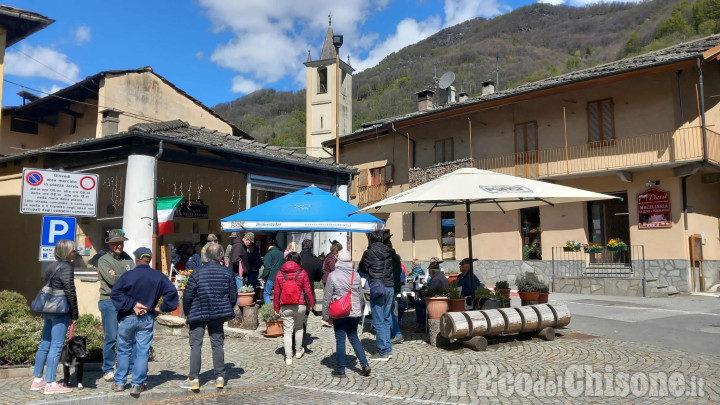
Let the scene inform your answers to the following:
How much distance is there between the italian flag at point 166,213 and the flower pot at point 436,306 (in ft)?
21.9

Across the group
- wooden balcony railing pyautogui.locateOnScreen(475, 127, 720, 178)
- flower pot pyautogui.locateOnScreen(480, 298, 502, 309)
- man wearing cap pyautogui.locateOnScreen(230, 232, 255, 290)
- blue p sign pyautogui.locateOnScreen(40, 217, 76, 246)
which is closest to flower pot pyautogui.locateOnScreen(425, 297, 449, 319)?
flower pot pyautogui.locateOnScreen(480, 298, 502, 309)

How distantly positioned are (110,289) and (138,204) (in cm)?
577

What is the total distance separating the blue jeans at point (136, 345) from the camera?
5.36 meters

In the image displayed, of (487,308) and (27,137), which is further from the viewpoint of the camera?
(27,137)

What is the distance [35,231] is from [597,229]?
18.6m

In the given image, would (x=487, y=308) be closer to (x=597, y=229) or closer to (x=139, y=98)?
(x=597, y=229)

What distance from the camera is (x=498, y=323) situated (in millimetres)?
7629

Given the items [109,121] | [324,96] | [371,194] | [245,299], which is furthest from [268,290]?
[324,96]

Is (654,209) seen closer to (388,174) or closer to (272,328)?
(388,174)

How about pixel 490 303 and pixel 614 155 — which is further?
pixel 614 155

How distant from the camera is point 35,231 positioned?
1430 cm

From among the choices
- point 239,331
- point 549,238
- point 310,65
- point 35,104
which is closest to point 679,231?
point 549,238

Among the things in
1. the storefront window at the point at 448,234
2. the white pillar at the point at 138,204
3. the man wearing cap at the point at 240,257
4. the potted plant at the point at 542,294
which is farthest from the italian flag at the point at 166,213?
the storefront window at the point at 448,234

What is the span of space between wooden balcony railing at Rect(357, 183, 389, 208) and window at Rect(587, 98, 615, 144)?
10737mm
